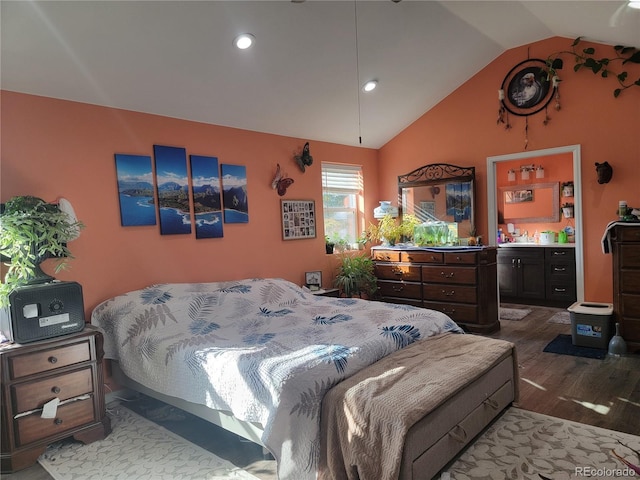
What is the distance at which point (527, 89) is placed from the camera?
4.72 meters

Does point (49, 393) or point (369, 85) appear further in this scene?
point (369, 85)

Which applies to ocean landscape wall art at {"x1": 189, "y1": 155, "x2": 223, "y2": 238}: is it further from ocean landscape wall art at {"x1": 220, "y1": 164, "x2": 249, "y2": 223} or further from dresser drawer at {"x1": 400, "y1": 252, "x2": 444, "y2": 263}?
dresser drawer at {"x1": 400, "y1": 252, "x2": 444, "y2": 263}

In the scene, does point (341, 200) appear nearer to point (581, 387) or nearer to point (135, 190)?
point (135, 190)

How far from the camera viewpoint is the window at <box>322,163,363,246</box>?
17.3 ft

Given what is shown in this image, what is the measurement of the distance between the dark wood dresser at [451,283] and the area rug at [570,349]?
637 mm

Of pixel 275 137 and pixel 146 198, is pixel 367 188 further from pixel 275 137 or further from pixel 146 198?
pixel 146 198

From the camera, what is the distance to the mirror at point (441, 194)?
5157 millimetres

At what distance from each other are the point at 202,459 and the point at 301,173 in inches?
125

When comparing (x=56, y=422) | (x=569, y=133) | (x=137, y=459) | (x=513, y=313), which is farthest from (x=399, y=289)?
(x=56, y=422)

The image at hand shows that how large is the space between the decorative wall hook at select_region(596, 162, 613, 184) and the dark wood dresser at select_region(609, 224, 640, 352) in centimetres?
75

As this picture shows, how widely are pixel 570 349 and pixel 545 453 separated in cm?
194

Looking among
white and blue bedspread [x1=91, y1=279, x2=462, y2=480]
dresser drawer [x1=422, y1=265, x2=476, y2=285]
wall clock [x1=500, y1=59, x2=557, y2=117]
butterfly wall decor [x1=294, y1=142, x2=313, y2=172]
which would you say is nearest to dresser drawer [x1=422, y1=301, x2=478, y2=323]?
dresser drawer [x1=422, y1=265, x2=476, y2=285]

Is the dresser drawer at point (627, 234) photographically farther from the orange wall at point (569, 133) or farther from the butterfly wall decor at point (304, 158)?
the butterfly wall decor at point (304, 158)

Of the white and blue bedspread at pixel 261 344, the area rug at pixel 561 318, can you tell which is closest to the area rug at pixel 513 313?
the area rug at pixel 561 318
